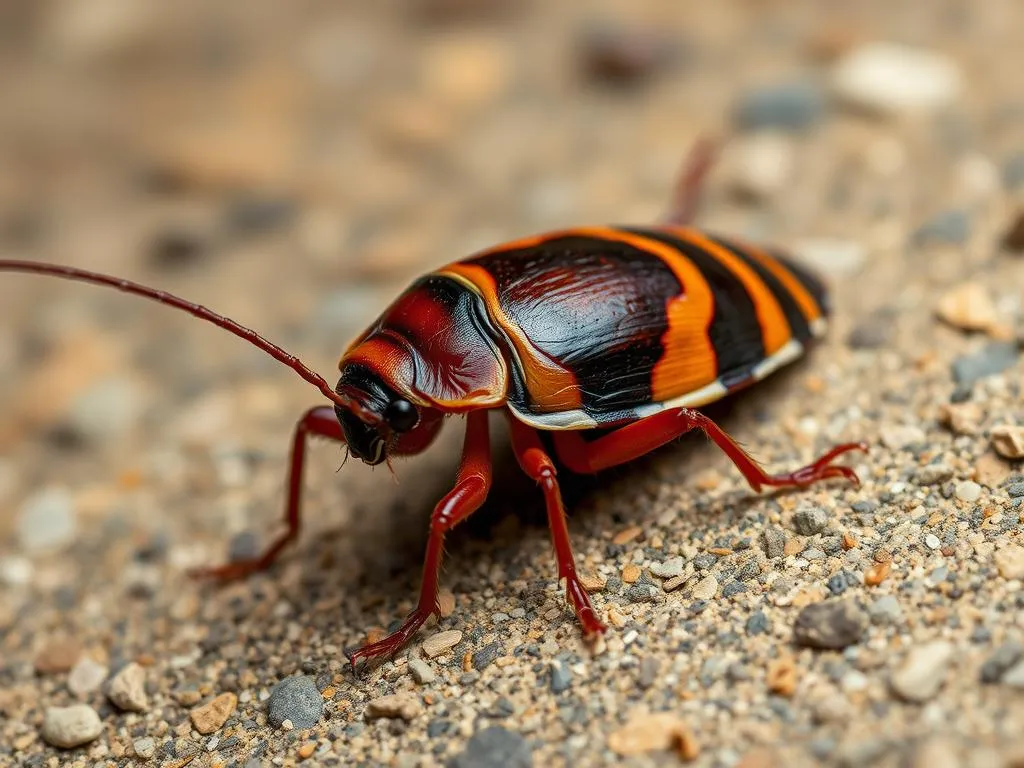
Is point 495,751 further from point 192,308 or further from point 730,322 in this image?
point 730,322

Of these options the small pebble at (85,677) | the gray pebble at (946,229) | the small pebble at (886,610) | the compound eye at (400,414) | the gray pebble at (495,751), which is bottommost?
the small pebble at (85,677)

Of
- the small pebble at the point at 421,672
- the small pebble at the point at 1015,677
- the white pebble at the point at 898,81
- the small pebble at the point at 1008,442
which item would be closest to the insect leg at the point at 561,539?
the small pebble at the point at 421,672

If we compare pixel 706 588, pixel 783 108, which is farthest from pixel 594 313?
pixel 783 108

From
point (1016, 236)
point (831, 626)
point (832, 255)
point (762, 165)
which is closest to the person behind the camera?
point (831, 626)

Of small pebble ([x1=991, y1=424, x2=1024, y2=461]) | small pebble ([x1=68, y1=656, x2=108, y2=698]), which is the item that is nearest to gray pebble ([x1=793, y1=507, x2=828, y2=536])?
small pebble ([x1=991, y1=424, x2=1024, y2=461])

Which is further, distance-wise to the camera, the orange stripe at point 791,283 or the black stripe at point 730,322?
the orange stripe at point 791,283

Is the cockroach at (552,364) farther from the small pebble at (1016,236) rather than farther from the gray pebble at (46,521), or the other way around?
the gray pebble at (46,521)

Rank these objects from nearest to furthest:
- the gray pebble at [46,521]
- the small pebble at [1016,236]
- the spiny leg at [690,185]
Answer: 1. the small pebble at [1016,236]
2. the gray pebble at [46,521]
3. the spiny leg at [690,185]

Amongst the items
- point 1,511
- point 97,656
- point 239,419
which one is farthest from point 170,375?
point 97,656
